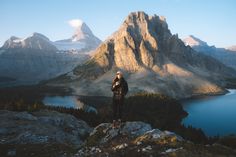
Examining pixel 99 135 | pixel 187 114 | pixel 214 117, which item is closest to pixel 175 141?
pixel 99 135

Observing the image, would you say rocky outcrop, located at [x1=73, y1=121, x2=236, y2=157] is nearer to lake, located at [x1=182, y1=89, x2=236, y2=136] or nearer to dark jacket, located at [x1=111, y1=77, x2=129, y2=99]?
dark jacket, located at [x1=111, y1=77, x2=129, y2=99]

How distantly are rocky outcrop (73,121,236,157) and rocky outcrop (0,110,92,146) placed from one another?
863cm

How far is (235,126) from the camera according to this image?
152125 mm

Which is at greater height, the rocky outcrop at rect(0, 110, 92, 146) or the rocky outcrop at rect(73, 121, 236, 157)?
the rocky outcrop at rect(73, 121, 236, 157)

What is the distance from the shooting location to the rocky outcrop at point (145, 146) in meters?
24.6

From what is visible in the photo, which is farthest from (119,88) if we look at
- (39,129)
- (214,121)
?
(214,121)

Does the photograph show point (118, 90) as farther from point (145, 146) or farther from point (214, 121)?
point (214, 121)

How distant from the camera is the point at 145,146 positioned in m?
26.3

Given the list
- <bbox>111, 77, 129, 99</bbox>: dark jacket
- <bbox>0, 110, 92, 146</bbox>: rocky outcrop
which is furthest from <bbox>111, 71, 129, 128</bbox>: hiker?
<bbox>0, 110, 92, 146</bbox>: rocky outcrop

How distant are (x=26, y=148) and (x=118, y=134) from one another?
10.2 meters

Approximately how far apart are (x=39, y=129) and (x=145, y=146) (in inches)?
854

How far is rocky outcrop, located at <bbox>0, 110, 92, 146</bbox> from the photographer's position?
126ft

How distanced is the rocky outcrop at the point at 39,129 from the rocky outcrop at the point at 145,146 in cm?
863

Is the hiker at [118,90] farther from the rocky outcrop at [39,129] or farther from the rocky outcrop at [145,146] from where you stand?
the rocky outcrop at [39,129]
